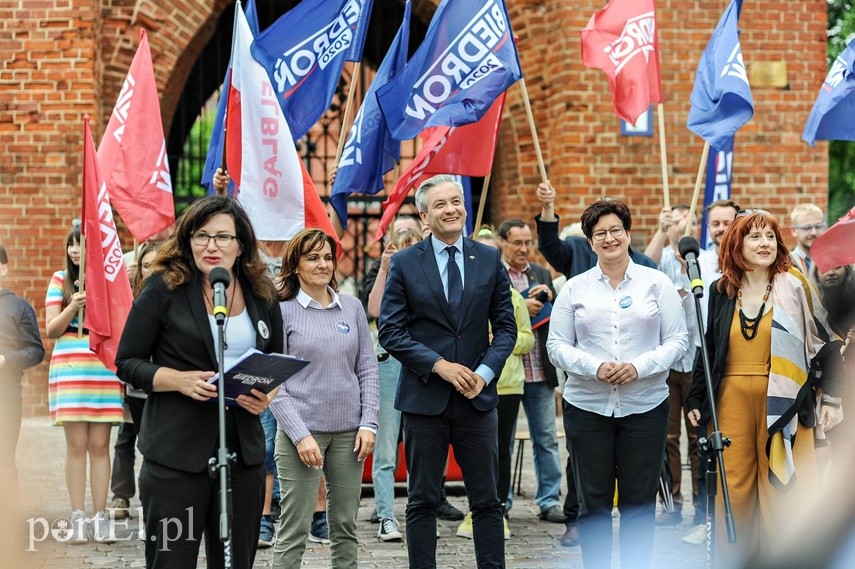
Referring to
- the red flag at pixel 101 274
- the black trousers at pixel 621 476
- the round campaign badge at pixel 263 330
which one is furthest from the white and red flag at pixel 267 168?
the round campaign badge at pixel 263 330

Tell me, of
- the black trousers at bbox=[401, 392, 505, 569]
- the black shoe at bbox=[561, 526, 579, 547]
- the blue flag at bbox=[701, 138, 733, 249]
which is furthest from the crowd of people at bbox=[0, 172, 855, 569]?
the blue flag at bbox=[701, 138, 733, 249]

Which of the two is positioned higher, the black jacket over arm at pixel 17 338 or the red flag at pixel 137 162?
the red flag at pixel 137 162

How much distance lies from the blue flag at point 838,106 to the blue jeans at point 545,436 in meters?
2.56

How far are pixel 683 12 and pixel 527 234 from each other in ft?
16.4

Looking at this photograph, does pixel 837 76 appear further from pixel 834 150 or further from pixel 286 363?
pixel 834 150

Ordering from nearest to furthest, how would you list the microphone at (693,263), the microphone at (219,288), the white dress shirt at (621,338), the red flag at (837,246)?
the microphone at (219,288) → the microphone at (693,263) → the white dress shirt at (621,338) → the red flag at (837,246)

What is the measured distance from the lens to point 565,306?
6.29 metres

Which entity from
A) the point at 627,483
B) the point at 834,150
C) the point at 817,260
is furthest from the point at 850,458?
the point at 834,150

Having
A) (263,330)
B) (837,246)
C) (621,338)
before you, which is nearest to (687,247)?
(621,338)

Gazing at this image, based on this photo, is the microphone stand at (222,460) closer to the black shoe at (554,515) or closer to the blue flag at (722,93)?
the black shoe at (554,515)

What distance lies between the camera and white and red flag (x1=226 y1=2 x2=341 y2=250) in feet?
24.0

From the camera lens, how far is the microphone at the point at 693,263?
17.8 ft

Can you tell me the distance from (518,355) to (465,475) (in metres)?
2.08

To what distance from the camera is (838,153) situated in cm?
2519
